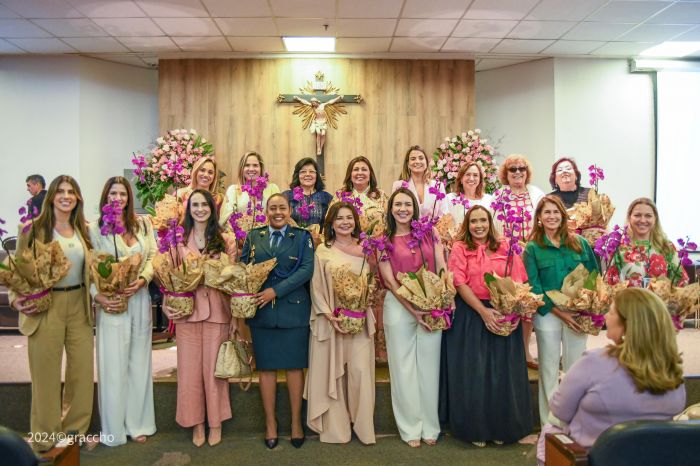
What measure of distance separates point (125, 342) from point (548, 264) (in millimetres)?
2800

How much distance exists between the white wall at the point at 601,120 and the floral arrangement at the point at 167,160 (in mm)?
4980

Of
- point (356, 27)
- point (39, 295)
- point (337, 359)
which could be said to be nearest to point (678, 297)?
point (337, 359)

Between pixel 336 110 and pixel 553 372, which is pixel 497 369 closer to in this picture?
pixel 553 372

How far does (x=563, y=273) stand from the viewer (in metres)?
3.67

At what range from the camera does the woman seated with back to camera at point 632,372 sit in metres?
1.97

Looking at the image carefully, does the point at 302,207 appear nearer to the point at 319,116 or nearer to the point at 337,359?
the point at 337,359

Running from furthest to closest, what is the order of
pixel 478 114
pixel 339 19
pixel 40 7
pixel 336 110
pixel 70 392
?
pixel 478 114 → pixel 336 110 → pixel 339 19 → pixel 40 7 → pixel 70 392

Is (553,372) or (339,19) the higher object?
(339,19)

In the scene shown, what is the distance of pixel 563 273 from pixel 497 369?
762 mm

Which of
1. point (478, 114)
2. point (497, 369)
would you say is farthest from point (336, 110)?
point (497, 369)

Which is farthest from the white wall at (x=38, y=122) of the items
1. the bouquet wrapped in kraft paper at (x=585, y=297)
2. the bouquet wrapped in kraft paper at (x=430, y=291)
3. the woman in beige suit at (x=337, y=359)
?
the bouquet wrapped in kraft paper at (x=585, y=297)

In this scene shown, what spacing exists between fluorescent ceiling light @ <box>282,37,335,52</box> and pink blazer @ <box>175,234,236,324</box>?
15.0 ft

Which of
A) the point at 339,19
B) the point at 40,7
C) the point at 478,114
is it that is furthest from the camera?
the point at 478,114

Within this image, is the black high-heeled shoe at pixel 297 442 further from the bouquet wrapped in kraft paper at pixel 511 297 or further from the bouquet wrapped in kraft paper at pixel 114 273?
the bouquet wrapped in kraft paper at pixel 511 297
